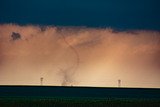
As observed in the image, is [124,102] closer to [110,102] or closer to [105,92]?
[110,102]

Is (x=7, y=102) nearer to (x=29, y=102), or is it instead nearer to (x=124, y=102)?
(x=29, y=102)

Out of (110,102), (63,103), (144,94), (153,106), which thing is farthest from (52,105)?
(144,94)

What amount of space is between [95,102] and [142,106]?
3.63 m

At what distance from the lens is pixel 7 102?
1801 inches

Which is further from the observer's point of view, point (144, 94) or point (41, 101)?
point (144, 94)

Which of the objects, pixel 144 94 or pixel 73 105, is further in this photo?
pixel 144 94

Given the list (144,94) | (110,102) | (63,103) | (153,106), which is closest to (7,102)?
(63,103)

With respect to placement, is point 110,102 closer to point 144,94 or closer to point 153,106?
point 153,106

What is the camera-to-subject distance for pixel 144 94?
8962cm

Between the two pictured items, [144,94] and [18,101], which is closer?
[18,101]

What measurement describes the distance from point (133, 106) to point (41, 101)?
6.99 metres

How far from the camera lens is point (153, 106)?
4631cm

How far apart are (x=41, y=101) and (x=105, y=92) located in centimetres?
4648

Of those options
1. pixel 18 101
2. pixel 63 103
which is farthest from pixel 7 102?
pixel 63 103
